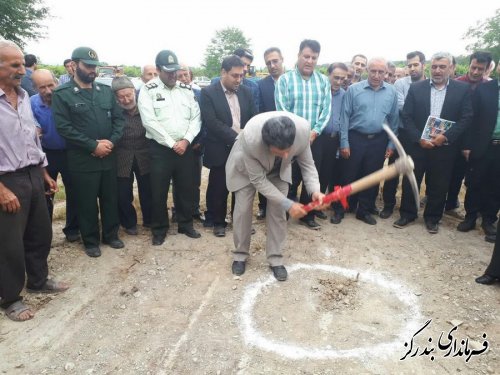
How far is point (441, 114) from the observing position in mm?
4664

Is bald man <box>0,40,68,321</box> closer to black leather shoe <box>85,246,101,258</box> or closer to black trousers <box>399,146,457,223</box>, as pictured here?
black leather shoe <box>85,246,101,258</box>

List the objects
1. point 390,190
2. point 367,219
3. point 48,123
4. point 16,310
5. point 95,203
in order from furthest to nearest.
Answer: point 390,190
point 367,219
point 95,203
point 48,123
point 16,310

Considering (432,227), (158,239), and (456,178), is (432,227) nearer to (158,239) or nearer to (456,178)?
(456,178)

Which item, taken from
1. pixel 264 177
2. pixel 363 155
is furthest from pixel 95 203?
pixel 363 155

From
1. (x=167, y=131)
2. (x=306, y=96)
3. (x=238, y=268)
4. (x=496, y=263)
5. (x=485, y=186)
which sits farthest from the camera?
(x=485, y=186)

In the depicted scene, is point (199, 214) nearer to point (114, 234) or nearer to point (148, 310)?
point (114, 234)

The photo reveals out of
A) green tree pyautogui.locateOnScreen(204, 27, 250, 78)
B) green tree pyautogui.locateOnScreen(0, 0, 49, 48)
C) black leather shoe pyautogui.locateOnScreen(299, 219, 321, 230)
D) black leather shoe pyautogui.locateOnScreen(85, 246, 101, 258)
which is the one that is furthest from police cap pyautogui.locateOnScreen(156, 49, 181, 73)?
green tree pyautogui.locateOnScreen(204, 27, 250, 78)

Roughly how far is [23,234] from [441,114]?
188 inches

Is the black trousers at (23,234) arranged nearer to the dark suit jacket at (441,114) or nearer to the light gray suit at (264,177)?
the light gray suit at (264,177)

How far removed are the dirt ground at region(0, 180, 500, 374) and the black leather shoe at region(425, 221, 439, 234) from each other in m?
0.26

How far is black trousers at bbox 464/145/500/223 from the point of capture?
15.6ft

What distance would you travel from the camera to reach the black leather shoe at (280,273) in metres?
3.74

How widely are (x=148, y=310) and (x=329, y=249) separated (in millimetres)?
2223

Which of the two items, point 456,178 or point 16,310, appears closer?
point 16,310
